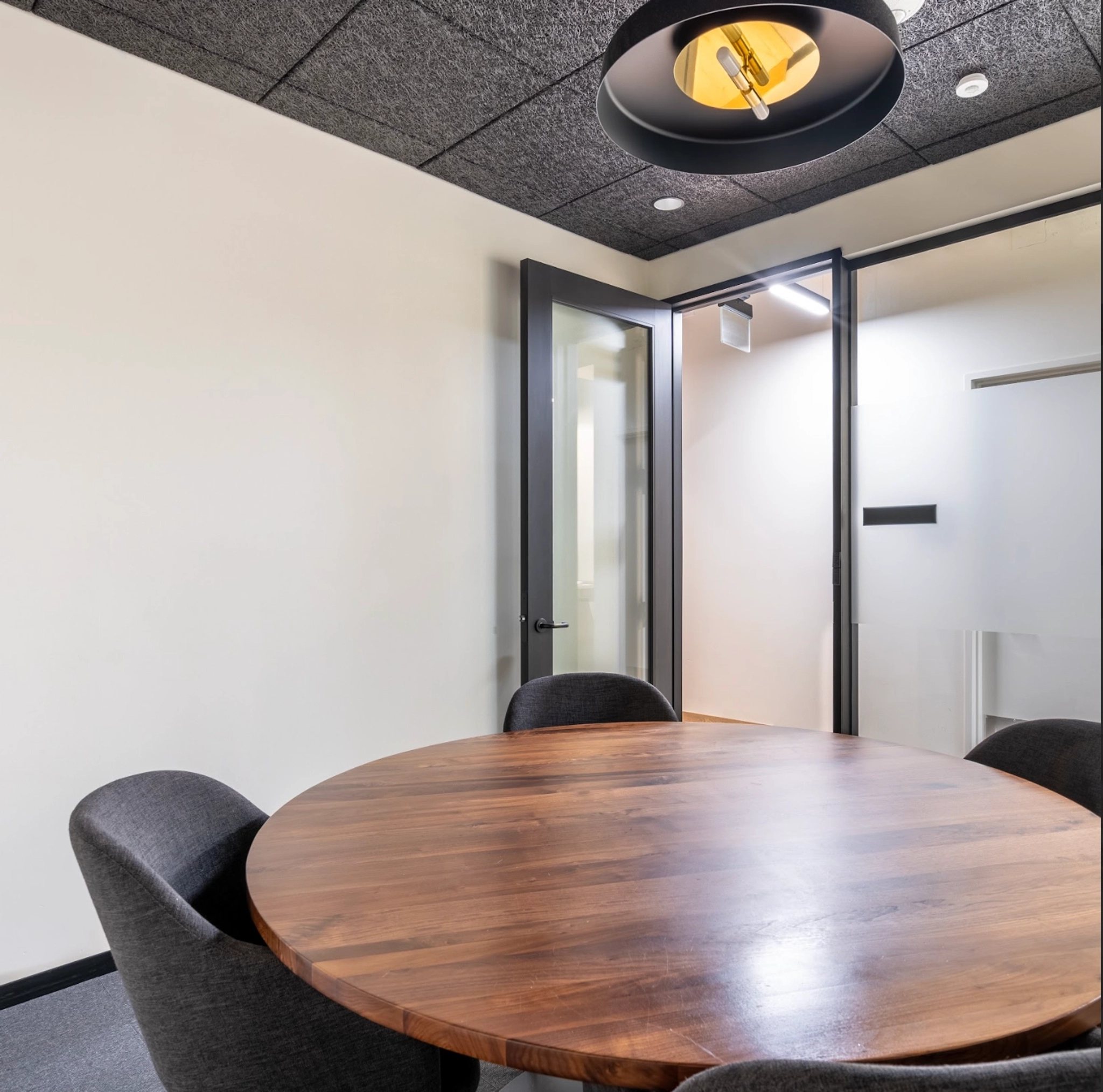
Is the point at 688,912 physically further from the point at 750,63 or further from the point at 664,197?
the point at 664,197

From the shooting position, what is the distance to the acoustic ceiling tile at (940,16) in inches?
86.1

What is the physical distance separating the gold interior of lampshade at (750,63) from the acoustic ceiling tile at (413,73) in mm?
1063

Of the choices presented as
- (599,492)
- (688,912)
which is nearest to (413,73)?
(599,492)

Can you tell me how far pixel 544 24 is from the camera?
7.40 feet

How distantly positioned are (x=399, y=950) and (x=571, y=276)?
3060 mm

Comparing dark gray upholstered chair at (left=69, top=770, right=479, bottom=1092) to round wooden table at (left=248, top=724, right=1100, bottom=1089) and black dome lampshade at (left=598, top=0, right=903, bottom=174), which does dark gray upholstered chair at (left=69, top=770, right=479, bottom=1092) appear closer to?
round wooden table at (left=248, top=724, right=1100, bottom=1089)

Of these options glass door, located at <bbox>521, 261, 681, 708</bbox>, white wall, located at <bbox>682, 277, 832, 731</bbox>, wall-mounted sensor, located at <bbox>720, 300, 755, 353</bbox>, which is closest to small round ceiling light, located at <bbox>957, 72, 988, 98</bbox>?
glass door, located at <bbox>521, 261, 681, 708</bbox>

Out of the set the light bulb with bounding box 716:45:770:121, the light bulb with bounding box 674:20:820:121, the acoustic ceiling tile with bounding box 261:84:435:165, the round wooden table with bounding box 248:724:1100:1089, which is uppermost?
the acoustic ceiling tile with bounding box 261:84:435:165

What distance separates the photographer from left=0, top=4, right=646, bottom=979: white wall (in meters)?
2.27

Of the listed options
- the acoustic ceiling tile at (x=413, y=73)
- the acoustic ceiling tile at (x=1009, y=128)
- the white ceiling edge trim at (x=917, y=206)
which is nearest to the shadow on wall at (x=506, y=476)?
the acoustic ceiling tile at (x=413, y=73)

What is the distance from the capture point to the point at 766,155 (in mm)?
1729

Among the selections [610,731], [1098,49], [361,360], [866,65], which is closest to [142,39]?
[361,360]

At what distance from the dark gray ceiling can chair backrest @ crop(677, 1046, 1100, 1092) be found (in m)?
2.23

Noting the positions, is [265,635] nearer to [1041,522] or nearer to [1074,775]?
[1074,775]
